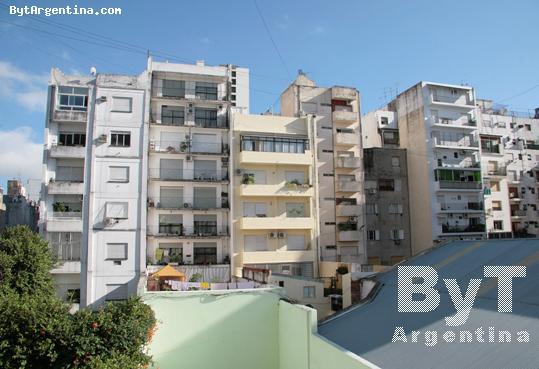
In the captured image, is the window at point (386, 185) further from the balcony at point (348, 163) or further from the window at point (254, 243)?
the window at point (254, 243)

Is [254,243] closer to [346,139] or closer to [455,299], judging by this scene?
[346,139]

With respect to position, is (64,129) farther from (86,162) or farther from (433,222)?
(433,222)

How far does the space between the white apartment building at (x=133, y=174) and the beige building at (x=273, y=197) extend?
1.27 metres

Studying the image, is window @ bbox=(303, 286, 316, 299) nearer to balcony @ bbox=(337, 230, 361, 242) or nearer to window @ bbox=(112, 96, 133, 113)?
balcony @ bbox=(337, 230, 361, 242)

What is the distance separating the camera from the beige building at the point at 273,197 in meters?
33.5

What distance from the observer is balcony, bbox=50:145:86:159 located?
30688mm

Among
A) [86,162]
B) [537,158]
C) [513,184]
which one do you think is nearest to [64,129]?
[86,162]

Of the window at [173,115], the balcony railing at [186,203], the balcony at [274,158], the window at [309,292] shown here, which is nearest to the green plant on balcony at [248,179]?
the balcony at [274,158]

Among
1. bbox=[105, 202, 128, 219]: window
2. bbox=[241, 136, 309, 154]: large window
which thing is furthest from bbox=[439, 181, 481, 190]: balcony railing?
bbox=[105, 202, 128, 219]: window

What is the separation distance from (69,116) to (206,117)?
34.1ft

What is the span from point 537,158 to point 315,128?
3237 centimetres

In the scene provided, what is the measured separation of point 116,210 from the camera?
30.8 meters

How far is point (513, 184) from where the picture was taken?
4966 centimetres

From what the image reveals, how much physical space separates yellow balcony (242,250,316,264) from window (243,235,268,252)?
0.91 meters
